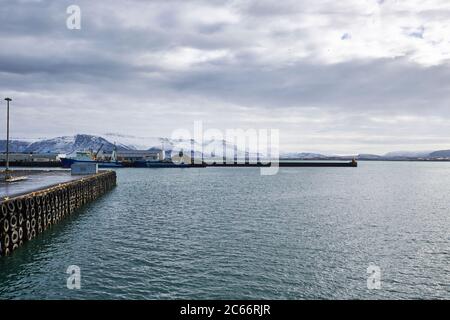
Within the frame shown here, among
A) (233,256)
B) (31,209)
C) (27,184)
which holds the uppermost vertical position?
(27,184)

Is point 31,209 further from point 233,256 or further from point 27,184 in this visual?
point 233,256

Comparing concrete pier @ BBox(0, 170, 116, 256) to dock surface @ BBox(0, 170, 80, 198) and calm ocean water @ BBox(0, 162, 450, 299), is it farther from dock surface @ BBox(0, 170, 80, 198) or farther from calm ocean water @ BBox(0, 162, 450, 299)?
calm ocean water @ BBox(0, 162, 450, 299)

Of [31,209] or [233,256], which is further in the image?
[31,209]

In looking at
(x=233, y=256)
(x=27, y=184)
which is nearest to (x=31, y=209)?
(x=27, y=184)

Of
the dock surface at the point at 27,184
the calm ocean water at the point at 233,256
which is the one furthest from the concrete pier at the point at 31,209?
the calm ocean water at the point at 233,256

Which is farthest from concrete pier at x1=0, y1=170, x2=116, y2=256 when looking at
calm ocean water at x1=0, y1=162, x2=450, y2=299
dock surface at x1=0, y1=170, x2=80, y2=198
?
calm ocean water at x1=0, y1=162, x2=450, y2=299

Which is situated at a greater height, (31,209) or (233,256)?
(31,209)

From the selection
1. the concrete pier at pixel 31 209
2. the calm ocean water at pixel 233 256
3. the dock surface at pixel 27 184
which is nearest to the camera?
the calm ocean water at pixel 233 256

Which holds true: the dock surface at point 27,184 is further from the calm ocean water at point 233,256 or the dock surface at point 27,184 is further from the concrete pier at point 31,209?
the calm ocean water at point 233,256

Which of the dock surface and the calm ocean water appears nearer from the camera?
the calm ocean water

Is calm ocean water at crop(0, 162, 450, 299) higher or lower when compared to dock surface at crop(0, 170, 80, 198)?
lower
